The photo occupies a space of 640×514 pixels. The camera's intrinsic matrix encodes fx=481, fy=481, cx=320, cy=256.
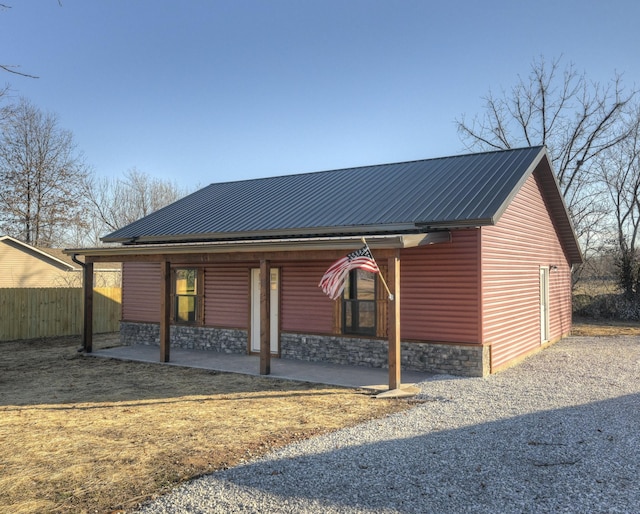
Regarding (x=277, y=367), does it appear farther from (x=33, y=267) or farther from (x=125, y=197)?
(x=125, y=197)

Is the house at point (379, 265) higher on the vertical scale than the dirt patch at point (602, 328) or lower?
higher

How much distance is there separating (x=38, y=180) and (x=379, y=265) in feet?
87.7

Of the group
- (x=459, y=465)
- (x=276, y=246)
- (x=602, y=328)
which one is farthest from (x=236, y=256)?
(x=602, y=328)

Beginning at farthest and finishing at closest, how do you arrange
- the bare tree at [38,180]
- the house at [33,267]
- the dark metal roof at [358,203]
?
the bare tree at [38,180]
the house at [33,267]
the dark metal roof at [358,203]

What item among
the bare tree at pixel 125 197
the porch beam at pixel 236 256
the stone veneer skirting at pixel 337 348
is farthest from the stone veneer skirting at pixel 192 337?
the bare tree at pixel 125 197

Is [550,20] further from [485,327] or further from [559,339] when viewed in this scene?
[485,327]

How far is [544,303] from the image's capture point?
43.6ft

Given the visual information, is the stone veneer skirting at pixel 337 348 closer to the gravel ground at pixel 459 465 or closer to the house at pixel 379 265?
the house at pixel 379 265

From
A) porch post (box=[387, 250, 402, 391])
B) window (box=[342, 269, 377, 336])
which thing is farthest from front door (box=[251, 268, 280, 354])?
porch post (box=[387, 250, 402, 391])

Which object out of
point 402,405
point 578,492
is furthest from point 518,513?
point 402,405

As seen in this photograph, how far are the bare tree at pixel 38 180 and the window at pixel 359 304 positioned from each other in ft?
83.4

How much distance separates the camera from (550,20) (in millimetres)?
15234

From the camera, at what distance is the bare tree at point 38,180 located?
91.9 ft

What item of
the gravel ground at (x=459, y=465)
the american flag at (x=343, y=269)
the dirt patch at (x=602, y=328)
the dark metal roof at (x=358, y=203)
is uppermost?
the dark metal roof at (x=358, y=203)
